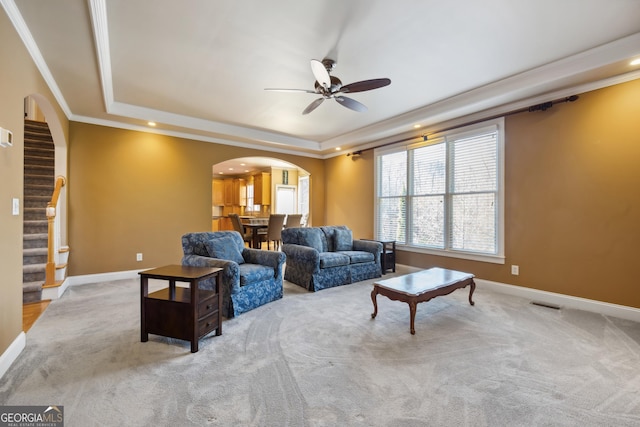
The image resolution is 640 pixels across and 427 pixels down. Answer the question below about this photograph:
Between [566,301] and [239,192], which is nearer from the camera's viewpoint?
[566,301]

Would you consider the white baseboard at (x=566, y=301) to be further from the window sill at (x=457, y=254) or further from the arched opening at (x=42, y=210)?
the arched opening at (x=42, y=210)

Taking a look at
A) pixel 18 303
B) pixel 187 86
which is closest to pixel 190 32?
pixel 187 86

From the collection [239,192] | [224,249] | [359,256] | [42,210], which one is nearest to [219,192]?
[239,192]

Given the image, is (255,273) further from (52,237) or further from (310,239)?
(52,237)

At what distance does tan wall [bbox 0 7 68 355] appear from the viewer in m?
2.02

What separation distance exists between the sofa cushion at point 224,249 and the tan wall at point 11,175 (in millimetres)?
1554

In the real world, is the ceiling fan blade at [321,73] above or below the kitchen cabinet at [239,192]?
above

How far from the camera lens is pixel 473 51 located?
2.90 metres

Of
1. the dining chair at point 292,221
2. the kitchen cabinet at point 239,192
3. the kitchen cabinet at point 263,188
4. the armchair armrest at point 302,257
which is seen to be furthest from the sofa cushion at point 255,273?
the kitchen cabinet at point 239,192

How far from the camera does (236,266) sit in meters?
3.01

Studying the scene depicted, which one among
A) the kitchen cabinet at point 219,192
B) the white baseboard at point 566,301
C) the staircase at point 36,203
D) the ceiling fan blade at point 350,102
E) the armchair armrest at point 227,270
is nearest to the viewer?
the armchair armrest at point 227,270

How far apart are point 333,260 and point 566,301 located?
2910mm

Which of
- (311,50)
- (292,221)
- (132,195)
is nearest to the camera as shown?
(311,50)

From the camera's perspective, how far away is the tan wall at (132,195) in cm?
444
